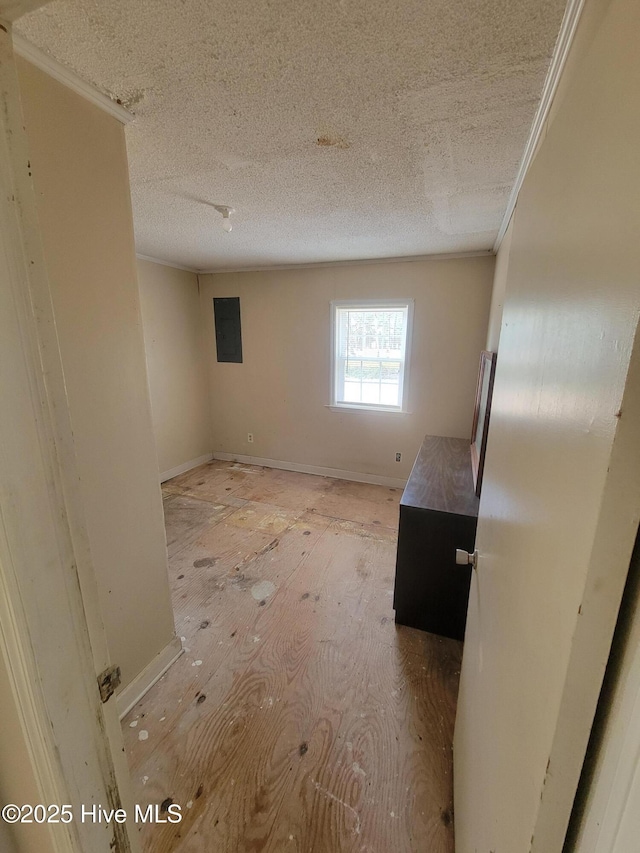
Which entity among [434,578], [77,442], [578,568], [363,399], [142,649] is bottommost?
[142,649]

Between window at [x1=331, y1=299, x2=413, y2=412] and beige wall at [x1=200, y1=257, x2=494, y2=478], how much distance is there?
103 mm

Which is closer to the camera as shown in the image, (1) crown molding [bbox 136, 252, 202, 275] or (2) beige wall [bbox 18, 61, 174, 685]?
(2) beige wall [bbox 18, 61, 174, 685]

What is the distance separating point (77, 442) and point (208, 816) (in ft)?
4.51

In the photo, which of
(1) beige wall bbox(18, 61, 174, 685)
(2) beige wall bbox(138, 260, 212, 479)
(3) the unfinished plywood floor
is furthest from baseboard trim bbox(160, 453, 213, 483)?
(1) beige wall bbox(18, 61, 174, 685)

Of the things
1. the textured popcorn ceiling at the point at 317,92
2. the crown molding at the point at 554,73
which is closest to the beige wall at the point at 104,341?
the textured popcorn ceiling at the point at 317,92

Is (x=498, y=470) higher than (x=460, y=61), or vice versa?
(x=460, y=61)

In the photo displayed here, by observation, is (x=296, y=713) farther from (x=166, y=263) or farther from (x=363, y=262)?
(x=166, y=263)

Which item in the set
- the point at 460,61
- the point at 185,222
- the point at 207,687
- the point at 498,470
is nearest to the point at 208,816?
the point at 207,687

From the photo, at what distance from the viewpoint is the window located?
3.50 m

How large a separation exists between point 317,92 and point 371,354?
2.66 metres

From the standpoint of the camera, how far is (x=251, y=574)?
2385 millimetres

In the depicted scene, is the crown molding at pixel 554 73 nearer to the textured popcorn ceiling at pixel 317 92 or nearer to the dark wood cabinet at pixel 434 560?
the textured popcorn ceiling at pixel 317 92

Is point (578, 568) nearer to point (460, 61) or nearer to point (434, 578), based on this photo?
point (460, 61)

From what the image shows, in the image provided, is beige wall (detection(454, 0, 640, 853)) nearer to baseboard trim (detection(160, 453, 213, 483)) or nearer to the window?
the window
